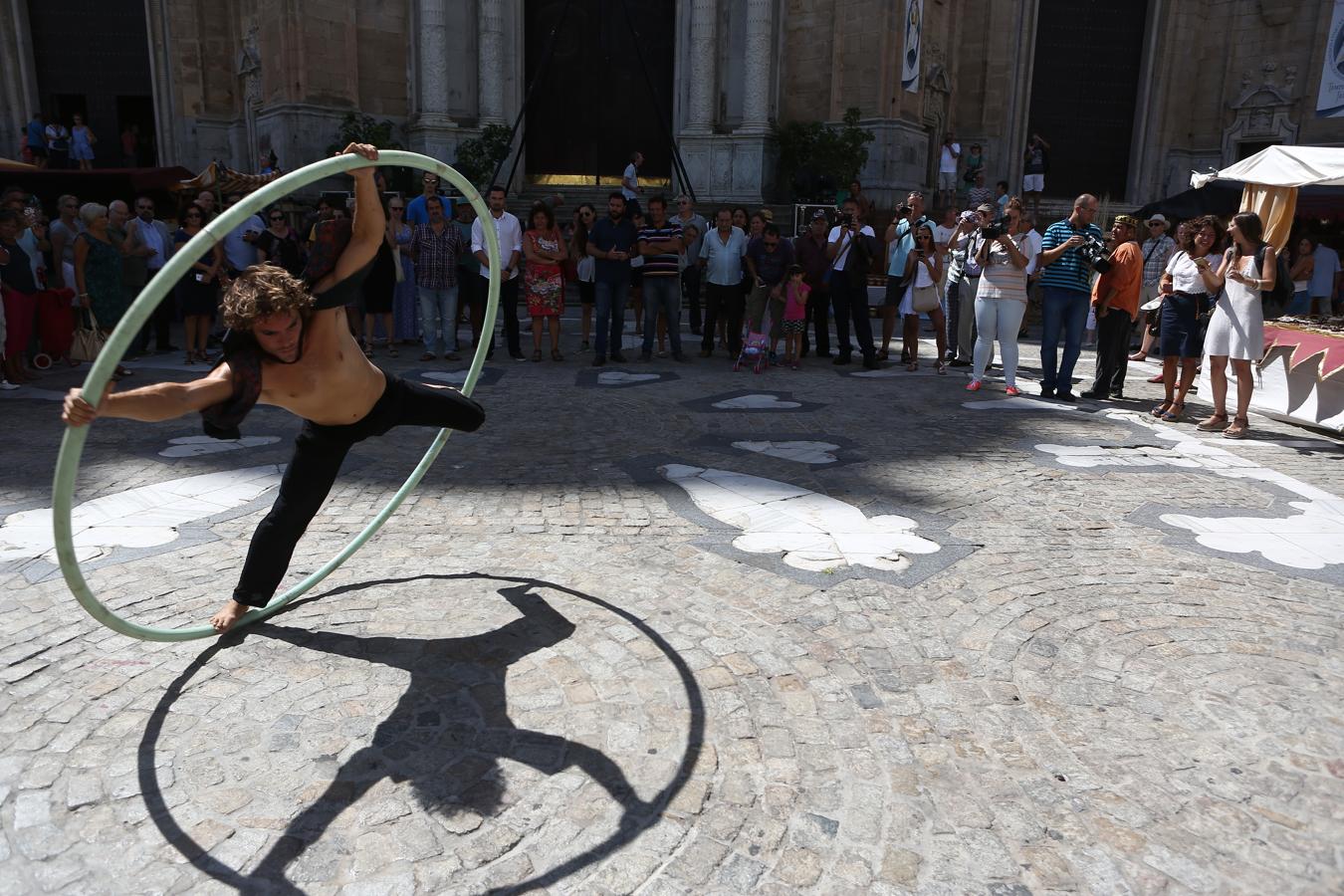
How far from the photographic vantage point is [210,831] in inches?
100.0

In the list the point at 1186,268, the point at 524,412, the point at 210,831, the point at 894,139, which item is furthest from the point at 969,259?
the point at 894,139

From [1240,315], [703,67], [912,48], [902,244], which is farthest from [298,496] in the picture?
[912,48]

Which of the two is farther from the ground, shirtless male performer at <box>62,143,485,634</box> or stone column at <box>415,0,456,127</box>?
stone column at <box>415,0,456,127</box>

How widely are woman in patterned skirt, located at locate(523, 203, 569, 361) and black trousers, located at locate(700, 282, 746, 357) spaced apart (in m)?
1.85

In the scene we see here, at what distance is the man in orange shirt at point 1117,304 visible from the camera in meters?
8.59

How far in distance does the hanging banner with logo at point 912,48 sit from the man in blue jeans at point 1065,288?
11.8 metres

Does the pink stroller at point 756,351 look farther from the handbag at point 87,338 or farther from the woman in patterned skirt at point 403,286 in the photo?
the handbag at point 87,338

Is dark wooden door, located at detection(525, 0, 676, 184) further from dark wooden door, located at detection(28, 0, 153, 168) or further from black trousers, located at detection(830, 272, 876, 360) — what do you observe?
black trousers, located at detection(830, 272, 876, 360)

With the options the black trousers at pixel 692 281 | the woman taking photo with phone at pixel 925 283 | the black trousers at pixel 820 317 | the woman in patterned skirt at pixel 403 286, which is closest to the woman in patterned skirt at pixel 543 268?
the woman in patterned skirt at pixel 403 286

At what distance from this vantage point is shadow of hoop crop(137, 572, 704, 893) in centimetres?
247

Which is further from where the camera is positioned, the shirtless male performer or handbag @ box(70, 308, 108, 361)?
handbag @ box(70, 308, 108, 361)

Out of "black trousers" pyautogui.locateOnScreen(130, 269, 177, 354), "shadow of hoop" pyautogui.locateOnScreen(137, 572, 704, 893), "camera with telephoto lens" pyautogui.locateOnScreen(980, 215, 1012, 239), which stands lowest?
"shadow of hoop" pyautogui.locateOnScreen(137, 572, 704, 893)

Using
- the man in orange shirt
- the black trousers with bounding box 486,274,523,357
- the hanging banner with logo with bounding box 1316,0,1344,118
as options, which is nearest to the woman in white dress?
the man in orange shirt

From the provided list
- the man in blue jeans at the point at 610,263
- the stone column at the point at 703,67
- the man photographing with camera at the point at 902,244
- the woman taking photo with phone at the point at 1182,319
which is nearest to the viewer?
the woman taking photo with phone at the point at 1182,319
